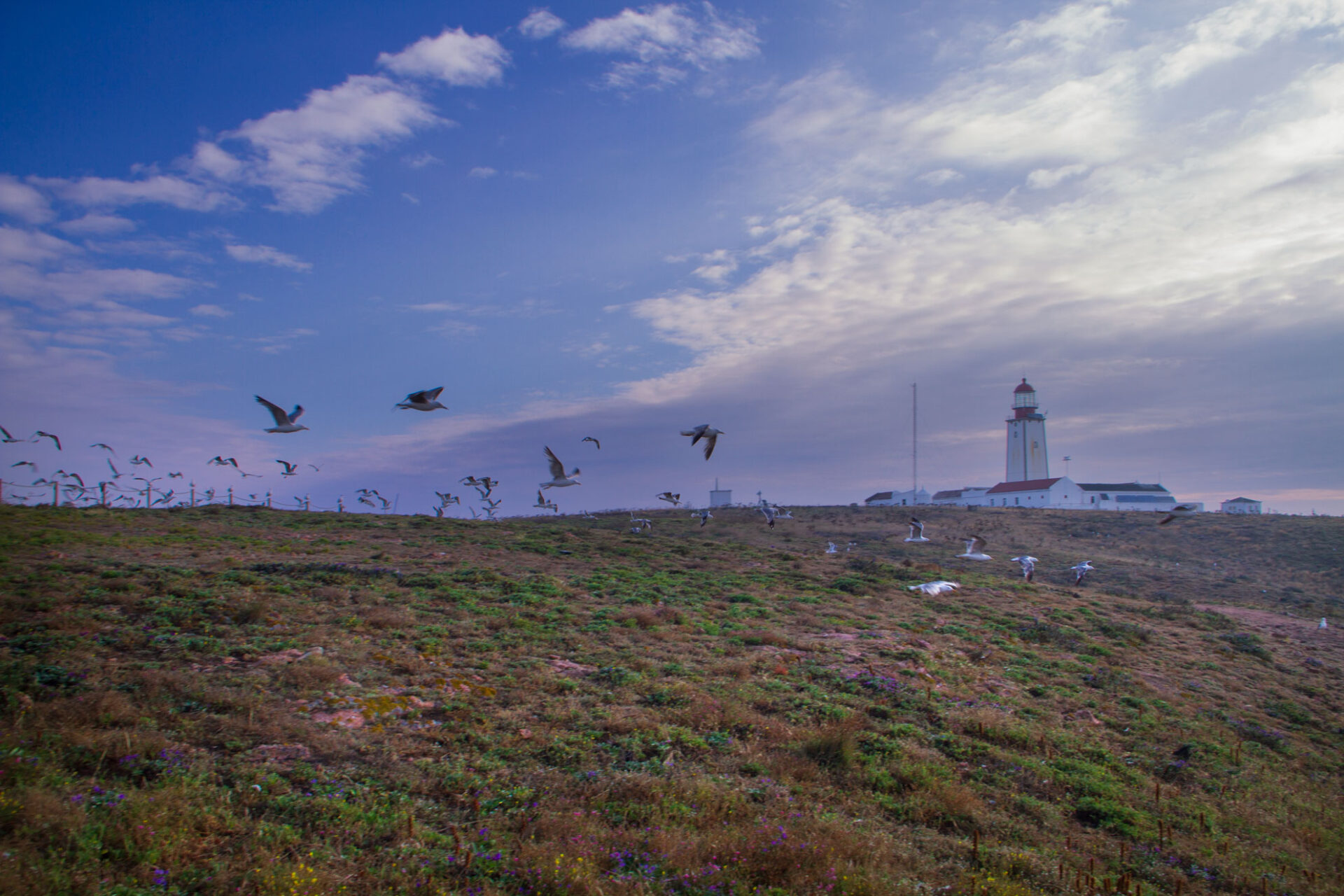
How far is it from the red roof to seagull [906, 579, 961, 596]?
59.3m

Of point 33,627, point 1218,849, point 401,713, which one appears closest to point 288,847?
point 401,713

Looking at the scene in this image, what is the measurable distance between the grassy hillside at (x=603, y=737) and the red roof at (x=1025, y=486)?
59.5 meters

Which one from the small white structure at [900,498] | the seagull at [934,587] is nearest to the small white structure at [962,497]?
the small white structure at [900,498]

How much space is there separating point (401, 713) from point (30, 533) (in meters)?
18.3

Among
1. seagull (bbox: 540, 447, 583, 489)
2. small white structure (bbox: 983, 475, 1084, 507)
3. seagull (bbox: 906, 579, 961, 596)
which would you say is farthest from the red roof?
seagull (bbox: 540, 447, 583, 489)

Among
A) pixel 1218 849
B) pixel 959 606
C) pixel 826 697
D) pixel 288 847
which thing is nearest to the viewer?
pixel 288 847

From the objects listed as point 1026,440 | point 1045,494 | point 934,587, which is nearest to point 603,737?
point 934,587

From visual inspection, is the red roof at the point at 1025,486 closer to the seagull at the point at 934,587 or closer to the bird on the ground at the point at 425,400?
the seagull at the point at 934,587

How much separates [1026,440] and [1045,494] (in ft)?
45.7

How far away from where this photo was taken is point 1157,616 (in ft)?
87.2

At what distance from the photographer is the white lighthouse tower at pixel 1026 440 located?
8931cm

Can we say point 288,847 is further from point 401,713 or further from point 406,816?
point 401,713

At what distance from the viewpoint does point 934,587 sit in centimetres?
2739

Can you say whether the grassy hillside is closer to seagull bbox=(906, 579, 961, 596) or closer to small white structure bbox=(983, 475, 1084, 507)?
seagull bbox=(906, 579, 961, 596)
